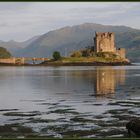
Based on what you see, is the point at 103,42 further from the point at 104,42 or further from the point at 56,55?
the point at 56,55

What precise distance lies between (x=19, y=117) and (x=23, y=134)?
4.80 metres

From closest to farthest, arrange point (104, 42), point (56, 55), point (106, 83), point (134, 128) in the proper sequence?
point (134, 128)
point (106, 83)
point (56, 55)
point (104, 42)

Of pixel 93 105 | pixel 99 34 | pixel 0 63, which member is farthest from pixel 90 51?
pixel 93 105

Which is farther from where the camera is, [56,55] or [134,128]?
[56,55]

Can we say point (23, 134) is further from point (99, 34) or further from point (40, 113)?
point (99, 34)

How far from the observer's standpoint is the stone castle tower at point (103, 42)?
17250cm

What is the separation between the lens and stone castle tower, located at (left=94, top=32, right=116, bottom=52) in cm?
17250

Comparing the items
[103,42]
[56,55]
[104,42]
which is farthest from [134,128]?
[104,42]

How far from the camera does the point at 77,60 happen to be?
543ft

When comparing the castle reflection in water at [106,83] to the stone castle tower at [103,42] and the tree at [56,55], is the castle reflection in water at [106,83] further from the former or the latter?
the stone castle tower at [103,42]

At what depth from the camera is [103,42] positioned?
17375cm

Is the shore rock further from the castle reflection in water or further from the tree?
the tree

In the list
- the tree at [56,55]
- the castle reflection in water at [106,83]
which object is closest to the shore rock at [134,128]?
the castle reflection in water at [106,83]

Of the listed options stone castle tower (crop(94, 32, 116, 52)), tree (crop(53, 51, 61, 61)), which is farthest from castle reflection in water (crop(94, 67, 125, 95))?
stone castle tower (crop(94, 32, 116, 52))
